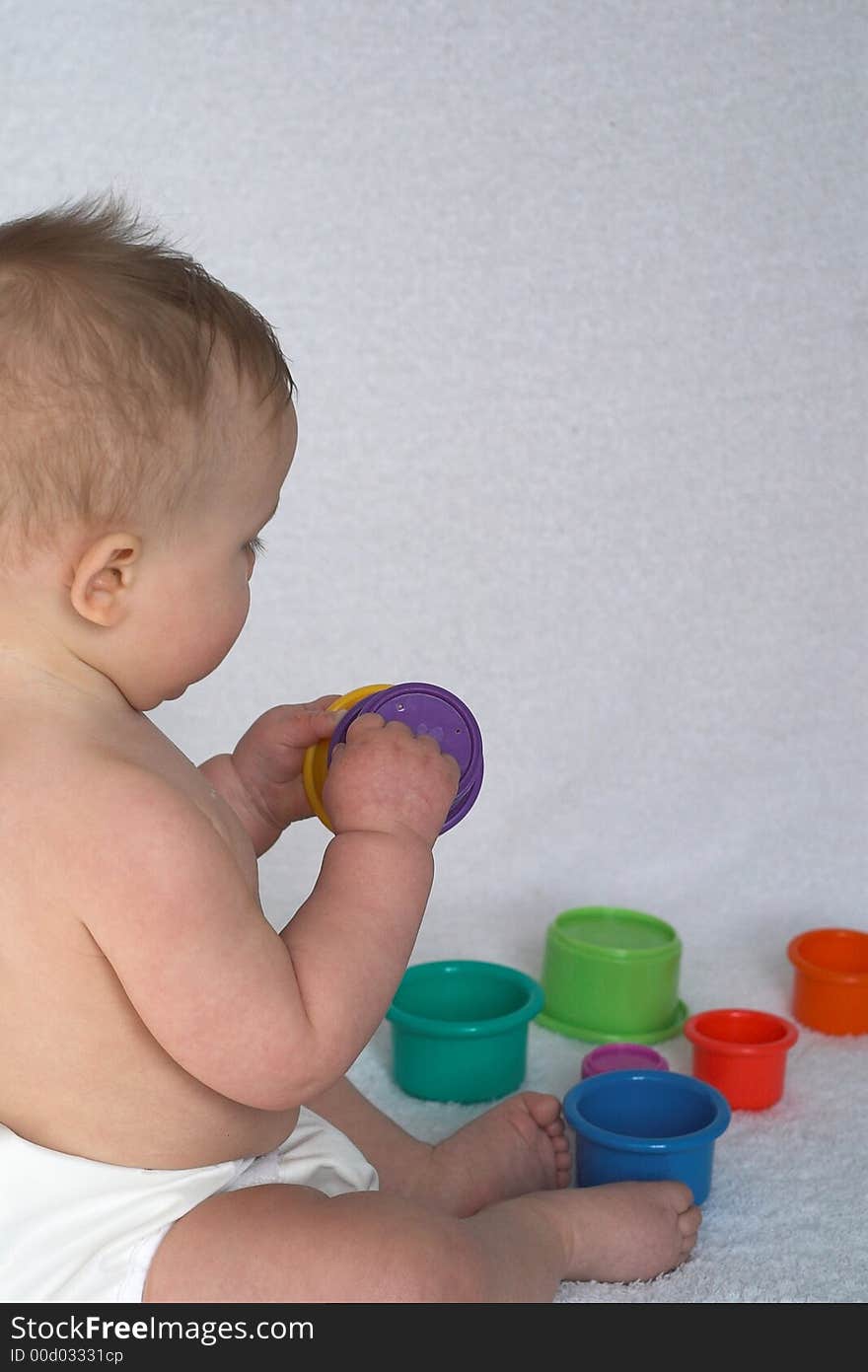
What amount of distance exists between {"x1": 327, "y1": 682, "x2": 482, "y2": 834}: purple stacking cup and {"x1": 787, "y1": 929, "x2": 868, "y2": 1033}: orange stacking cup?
0.63m

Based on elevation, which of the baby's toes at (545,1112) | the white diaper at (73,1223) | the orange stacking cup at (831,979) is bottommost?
the white diaper at (73,1223)

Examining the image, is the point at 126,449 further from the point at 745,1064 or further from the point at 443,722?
the point at 745,1064

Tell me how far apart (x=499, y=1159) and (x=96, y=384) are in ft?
2.53

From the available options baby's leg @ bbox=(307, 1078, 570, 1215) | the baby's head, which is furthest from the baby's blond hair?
baby's leg @ bbox=(307, 1078, 570, 1215)

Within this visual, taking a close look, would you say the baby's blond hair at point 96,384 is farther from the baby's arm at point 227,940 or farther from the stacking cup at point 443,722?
the stacking cup at point 443,722

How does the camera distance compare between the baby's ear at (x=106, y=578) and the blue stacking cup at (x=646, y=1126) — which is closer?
the baby's ear at (x=106, y=578)

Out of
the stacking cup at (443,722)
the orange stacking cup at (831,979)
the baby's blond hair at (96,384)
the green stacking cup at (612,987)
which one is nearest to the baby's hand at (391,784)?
the stacking cup at (443,722)

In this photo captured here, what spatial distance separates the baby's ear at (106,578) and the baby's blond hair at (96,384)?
15 millimetres

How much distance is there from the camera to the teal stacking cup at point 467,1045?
5.36 feet

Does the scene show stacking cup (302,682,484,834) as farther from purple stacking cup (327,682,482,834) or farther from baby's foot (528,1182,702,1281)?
baby's foot (528,1182,702,1281)

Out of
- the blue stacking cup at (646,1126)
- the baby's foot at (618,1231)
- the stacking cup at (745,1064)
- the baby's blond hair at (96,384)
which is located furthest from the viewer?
the stacking cup at (745,1064)

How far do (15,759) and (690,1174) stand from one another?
0.71 m

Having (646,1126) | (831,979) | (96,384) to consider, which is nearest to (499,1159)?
(646,1126)
